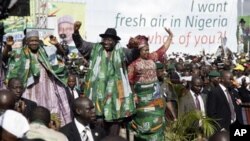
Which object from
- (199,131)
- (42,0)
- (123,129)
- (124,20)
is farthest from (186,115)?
(42,0)

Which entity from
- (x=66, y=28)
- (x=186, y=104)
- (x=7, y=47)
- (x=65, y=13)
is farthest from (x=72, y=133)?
(x=65, y=13)

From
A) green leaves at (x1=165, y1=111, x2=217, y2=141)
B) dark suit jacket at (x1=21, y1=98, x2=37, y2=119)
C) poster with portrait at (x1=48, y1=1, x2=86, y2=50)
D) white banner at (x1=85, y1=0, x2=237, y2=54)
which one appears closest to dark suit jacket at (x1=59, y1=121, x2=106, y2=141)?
dark suit jacket at (x1=21, y1=98, x2=37, y2=119)

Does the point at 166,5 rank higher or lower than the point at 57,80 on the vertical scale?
higher

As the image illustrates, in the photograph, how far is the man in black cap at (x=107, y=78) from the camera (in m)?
9.09

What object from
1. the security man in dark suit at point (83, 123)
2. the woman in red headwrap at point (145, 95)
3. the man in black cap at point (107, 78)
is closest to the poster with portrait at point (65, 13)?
the woman in red headwrap at point (145, 95)

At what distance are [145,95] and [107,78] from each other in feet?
2.20

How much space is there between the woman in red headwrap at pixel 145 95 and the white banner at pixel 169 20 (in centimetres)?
912

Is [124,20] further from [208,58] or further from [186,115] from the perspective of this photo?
[186,115]

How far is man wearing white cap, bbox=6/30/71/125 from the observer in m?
9.30

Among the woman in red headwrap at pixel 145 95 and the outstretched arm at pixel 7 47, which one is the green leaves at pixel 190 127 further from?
the outstretched arm at pixel 7 47

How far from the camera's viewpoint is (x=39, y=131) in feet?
21.1

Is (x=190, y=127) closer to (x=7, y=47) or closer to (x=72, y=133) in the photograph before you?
(x=7, y=47)

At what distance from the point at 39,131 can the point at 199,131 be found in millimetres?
4639

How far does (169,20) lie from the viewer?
63.2 ft
